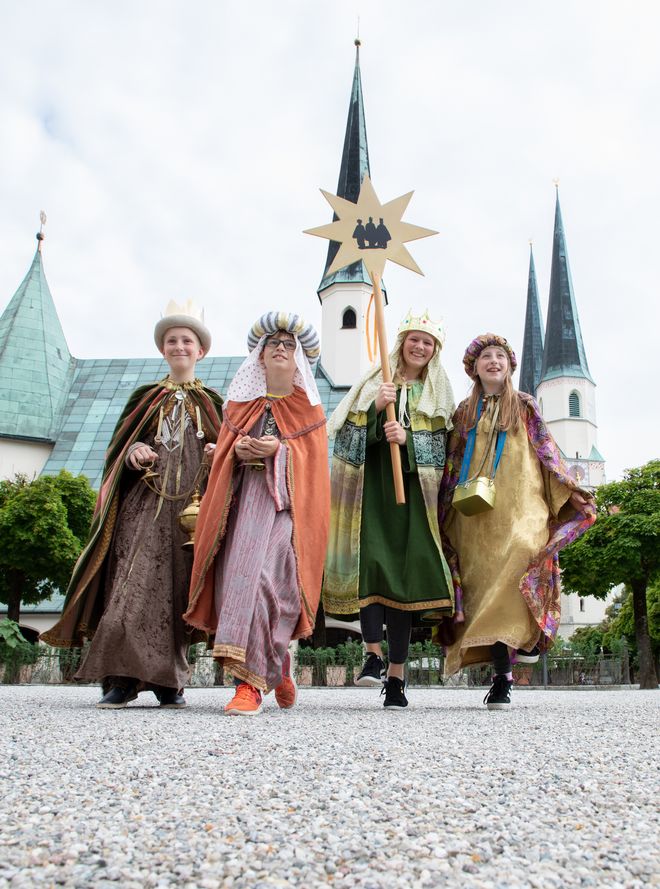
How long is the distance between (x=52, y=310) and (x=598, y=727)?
32935mm

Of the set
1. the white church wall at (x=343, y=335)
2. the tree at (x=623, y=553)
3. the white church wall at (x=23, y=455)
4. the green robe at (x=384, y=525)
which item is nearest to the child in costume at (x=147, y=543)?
the green robe at (x=384, y=525)

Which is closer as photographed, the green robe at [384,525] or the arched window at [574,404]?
the green robe at [384,525]

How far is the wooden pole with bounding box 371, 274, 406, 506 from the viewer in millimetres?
5629

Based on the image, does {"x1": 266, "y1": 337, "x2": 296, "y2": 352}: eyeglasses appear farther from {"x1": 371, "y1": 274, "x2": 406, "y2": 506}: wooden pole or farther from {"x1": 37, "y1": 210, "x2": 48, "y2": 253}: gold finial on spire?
{"x1": 37, "y1": 210, "x2": 48, "y2": 253}: gold finial on spire

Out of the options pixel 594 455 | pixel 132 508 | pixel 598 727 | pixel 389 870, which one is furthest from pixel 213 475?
pixel 594 455

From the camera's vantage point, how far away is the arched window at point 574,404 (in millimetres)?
66688

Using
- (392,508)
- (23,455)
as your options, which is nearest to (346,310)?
(23,455)

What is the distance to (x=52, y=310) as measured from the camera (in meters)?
34.5

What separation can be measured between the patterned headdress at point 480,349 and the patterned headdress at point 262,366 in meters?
1.24

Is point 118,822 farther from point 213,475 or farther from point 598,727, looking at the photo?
point 213,475

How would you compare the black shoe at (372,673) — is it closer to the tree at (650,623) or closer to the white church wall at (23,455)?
the tree at (650,623)

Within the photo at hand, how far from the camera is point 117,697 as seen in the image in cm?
549

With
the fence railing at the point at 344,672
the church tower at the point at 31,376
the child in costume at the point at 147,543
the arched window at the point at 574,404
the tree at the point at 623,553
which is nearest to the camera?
the child in costume at the point at 147,543

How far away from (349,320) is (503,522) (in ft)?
105
